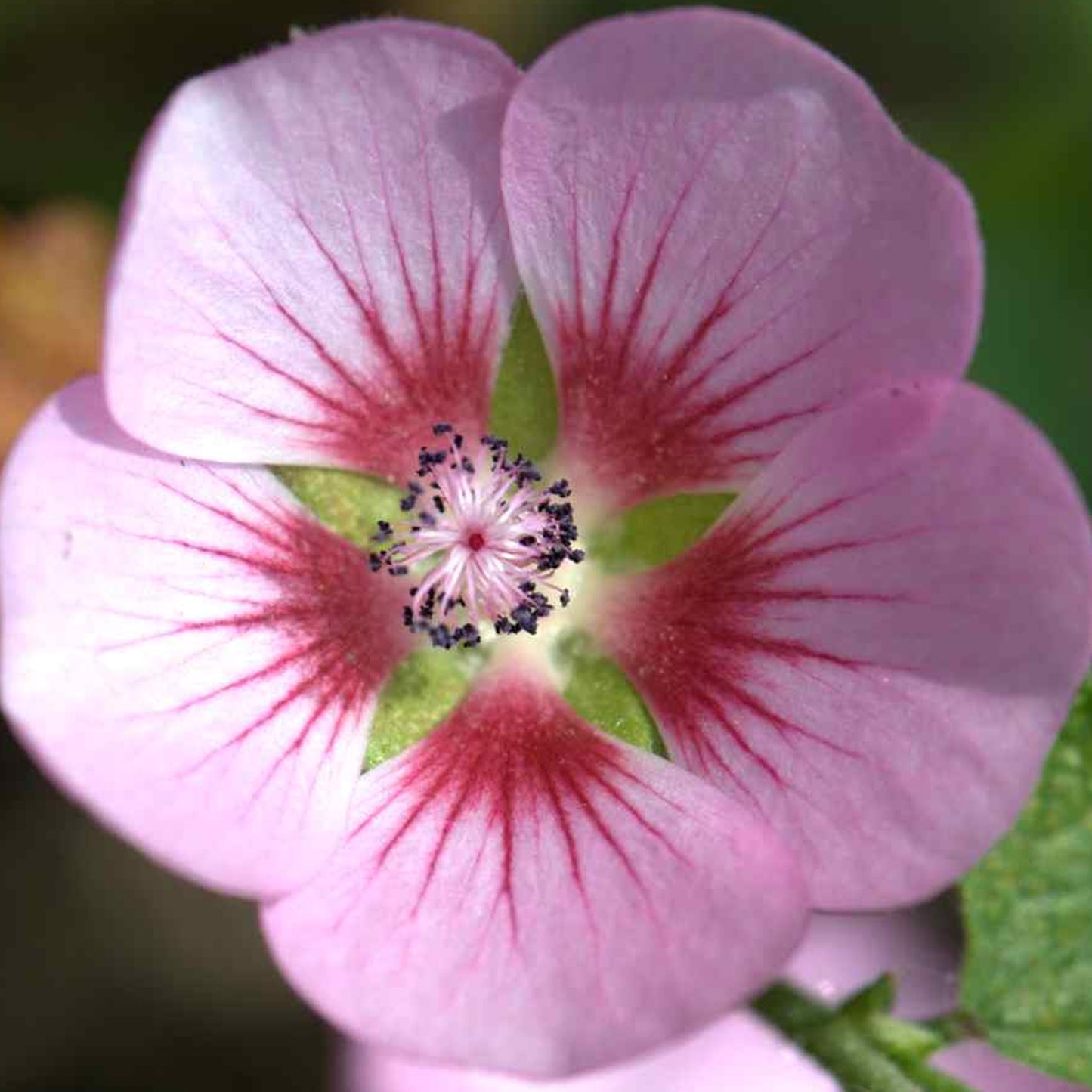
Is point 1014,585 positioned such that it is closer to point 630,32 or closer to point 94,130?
point 630,32

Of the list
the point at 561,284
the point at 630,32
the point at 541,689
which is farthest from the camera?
the point at 541,689

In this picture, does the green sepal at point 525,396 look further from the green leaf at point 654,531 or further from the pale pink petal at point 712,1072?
the pale pink petal at point 712,1072

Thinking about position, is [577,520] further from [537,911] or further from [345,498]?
[537,911]

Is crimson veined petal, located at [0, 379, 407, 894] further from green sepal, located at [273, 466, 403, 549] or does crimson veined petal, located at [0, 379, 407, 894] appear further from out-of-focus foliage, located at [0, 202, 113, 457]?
out-of-focus foliage, located at [0, 202, 113, 457]

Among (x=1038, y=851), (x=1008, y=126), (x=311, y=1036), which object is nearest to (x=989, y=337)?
(x=1008, y=126)

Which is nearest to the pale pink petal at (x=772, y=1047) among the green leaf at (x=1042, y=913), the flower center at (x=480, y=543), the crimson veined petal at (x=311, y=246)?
the green leaf at (x=1042, y=913)

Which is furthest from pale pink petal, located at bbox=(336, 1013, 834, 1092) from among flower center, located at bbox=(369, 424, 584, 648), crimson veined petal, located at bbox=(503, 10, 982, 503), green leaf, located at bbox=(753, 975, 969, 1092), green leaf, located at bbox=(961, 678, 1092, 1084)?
crimson veined petal, located at bbox=(503, 10, 982, 503)

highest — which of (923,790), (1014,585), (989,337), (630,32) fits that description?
(630,32)
